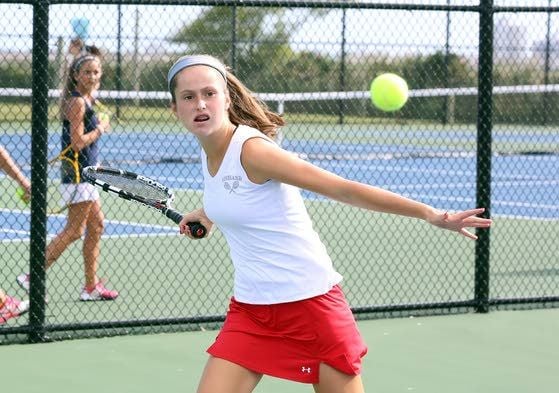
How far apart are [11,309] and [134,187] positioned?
88.2 inches

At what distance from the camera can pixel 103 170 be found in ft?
15.7

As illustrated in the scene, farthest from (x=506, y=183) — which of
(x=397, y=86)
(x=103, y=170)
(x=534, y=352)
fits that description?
(x=103, y=170)

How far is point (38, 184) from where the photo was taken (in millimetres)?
6328

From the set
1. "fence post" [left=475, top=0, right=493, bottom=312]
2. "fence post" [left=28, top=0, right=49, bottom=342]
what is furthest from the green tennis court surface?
"fence post" [left=475, top=0, right=493, bottom=312]

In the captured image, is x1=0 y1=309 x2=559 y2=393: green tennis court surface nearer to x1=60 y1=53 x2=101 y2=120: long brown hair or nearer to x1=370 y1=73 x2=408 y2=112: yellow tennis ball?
x1=60 y1=53 x2=101 y2=120: long brown hair

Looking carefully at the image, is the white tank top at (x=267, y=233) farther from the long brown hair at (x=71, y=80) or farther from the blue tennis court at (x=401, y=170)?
the blue tennis court at (x=401, y=170)

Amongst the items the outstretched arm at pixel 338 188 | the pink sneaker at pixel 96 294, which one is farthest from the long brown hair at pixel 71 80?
the outstretched arm at pixel 338 188

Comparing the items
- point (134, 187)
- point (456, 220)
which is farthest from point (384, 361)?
point (456, 220)

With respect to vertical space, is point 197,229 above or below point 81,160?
below

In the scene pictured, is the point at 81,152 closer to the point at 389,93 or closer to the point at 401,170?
the point at 389,93

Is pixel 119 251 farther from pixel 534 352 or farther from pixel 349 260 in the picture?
pixel 534 352

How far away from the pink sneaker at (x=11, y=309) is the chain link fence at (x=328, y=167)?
0.56ft

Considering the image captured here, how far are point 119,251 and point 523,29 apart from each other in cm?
1288

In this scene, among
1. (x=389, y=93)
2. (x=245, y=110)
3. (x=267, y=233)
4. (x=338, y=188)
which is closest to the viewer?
(x=338, y=188)
